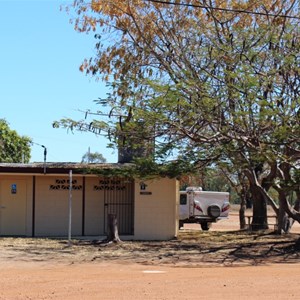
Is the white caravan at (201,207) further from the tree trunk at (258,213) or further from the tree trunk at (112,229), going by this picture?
the tree trunk at (112,229)

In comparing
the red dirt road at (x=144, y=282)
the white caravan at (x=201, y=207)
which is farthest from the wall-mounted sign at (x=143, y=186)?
the white caravan at (x=201, y=207)

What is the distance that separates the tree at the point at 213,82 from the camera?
16.7m

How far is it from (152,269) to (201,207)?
18.7 meters

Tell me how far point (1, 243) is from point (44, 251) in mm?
2610

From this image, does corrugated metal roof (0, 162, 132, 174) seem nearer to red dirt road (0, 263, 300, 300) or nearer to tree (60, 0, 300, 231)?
tree (60, 0, 300, 231)

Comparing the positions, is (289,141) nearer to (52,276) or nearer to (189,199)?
(52,276)

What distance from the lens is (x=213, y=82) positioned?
57.8 feet

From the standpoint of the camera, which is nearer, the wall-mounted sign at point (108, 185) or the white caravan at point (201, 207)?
the wall-mounted sign at point (108, 185)

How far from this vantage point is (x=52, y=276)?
1227 centimetres

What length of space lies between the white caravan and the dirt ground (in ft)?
32.5

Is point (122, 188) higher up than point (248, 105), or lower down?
lower down

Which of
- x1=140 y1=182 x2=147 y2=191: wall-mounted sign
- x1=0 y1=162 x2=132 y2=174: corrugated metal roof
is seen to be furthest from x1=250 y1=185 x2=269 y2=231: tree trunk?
x1=0 y1=162 x2=132 y2=174: corrugated metal roof

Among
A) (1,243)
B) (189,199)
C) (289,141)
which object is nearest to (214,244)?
(289,141)

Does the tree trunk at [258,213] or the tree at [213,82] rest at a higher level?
the tree at [213,82]
